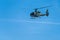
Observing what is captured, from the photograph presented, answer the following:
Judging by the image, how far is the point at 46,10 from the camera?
1897cm

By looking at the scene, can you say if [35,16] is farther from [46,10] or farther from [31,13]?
[46,10]

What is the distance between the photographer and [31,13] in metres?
17.7

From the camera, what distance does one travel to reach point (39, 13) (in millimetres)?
17844

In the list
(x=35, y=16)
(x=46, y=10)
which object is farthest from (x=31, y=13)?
(x=46, y=10)

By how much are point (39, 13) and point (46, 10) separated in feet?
4.40

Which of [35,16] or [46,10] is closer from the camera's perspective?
[35,16]

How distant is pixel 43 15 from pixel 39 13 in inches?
18.8

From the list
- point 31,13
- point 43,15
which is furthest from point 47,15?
point 31,13

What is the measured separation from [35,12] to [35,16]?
0.62m

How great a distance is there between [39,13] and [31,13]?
691 millimetres

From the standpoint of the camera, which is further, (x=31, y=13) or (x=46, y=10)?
(x=46, y=10)

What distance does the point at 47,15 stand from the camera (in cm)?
1833

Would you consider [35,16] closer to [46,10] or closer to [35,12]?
[35,12]

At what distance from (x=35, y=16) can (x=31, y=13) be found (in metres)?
0.44
